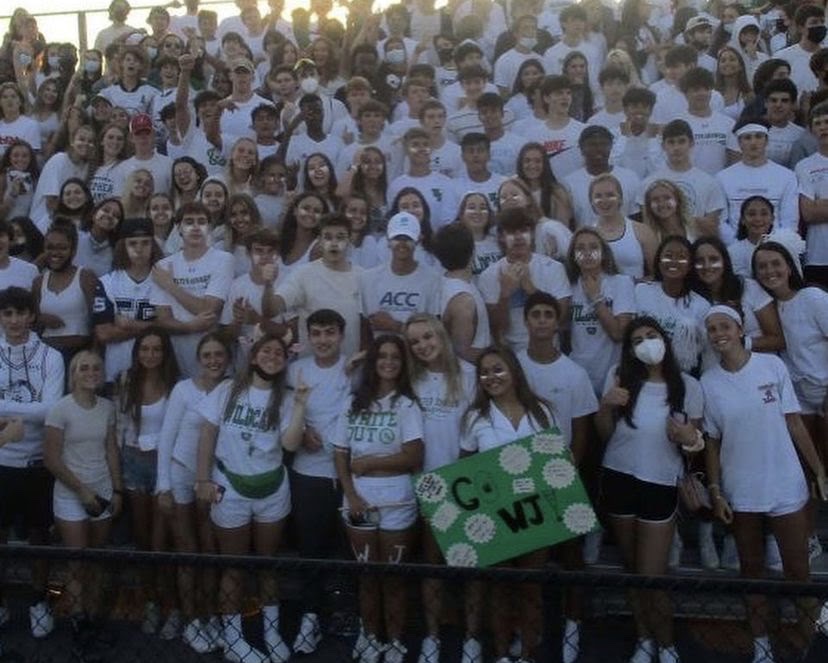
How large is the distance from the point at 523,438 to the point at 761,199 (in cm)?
231

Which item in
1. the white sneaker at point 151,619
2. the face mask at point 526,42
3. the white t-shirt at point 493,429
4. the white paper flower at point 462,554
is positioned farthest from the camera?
the face mask at point 526,42

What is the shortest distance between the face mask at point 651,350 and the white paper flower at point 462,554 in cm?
120

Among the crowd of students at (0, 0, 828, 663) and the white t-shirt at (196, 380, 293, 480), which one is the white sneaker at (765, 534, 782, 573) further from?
the white t-shirt at (196, 380, 293, 480)

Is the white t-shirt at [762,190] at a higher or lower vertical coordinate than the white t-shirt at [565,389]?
higher

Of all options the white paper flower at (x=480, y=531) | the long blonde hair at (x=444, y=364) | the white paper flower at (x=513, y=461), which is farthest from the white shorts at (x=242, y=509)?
the white paper flower at (x=513, y=461)

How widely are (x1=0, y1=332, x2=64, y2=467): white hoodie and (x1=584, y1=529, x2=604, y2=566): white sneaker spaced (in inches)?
110

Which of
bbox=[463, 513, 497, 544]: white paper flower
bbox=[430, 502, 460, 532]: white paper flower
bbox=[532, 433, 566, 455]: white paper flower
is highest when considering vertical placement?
bbox=[532, 433, 566, 455]: white paper flower

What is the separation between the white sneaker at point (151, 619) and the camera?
5443 mm

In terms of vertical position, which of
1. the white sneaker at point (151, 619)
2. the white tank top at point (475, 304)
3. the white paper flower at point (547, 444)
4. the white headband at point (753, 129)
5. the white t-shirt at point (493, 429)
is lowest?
the white sneaker at point (151, 619)

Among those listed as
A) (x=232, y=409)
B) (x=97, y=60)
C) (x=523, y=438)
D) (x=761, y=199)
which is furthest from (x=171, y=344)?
(x=97, y=60)

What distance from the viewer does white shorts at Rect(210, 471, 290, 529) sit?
5645mm

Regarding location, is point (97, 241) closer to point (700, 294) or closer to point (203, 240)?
point (203, 240)

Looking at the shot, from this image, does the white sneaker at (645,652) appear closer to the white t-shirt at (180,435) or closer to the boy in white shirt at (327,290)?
the boy in white shirt at (327,290)

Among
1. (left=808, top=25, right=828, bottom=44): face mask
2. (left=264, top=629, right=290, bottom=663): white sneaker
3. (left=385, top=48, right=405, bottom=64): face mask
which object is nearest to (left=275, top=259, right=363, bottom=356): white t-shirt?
(left=264, top=629, right=290, bottom=663): white sneaker
